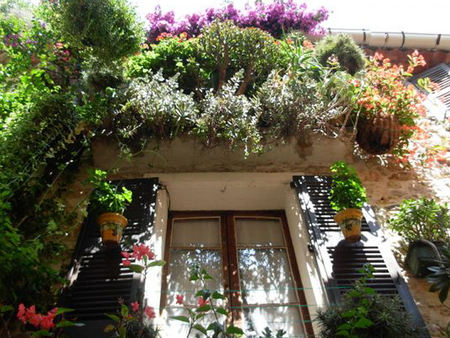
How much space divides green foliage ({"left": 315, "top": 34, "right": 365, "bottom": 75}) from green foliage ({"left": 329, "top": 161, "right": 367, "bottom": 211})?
2.65m

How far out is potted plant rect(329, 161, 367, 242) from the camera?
372cm

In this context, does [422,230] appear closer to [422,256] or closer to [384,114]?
[422,256]

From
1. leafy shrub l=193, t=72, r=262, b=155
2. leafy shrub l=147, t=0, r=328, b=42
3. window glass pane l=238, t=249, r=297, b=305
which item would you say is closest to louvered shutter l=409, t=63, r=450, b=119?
leafy shrub l=147, t=0, r=328, b=42

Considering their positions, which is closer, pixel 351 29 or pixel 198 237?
pixel 198 237

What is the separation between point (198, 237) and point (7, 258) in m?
1.93

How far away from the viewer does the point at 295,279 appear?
391 cm

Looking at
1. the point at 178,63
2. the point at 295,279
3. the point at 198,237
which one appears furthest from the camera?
the point at 178,63

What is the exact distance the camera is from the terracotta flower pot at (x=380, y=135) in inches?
189

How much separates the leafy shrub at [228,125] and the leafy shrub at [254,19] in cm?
362

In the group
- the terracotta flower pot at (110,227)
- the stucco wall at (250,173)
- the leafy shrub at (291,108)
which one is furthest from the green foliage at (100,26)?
the terracotta flower pot at (110,227)

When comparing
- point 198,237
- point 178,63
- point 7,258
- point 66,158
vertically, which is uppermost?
point 178,63

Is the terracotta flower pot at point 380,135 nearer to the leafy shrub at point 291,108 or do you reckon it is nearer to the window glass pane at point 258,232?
the leafy shrub at point 291,108

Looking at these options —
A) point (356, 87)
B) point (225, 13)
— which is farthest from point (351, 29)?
point (356, 87)

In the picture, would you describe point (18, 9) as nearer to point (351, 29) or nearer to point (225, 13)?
point (225, 13)
